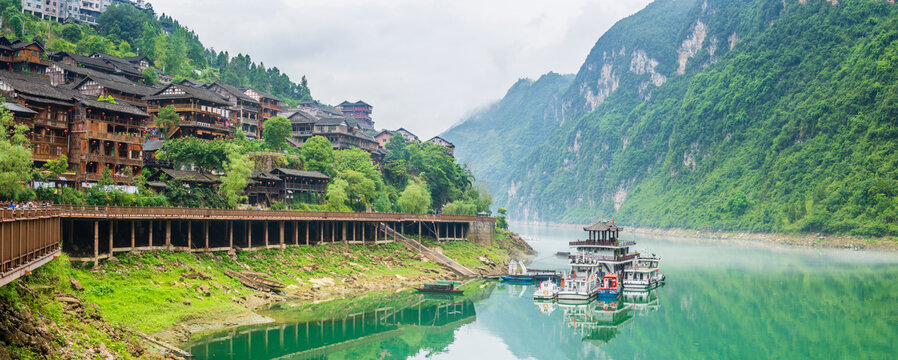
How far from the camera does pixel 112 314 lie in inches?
1660

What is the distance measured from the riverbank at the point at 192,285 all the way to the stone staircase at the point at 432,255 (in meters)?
2.50

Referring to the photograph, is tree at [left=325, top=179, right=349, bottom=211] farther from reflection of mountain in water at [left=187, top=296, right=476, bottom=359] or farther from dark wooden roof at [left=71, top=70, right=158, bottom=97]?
dark wooden roof at [left=71, top=70, right=158, bottom=97]

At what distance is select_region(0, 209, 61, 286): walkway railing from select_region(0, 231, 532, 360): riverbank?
5.67 feet

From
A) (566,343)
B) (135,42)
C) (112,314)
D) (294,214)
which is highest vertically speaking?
(135,42)

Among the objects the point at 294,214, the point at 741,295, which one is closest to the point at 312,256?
the point at 294,214

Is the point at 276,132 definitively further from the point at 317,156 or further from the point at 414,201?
the point at 414,201

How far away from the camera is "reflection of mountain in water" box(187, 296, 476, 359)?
44.4 meters

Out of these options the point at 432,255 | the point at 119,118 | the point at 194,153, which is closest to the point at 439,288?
the point at 432,255

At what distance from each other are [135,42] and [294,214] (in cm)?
10129

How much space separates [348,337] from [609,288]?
3418 centimetres

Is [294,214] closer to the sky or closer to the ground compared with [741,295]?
closer to the sky

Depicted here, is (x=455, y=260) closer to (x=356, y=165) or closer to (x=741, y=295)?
(x=356, y=165)

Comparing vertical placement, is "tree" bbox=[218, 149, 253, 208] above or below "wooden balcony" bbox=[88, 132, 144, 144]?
below

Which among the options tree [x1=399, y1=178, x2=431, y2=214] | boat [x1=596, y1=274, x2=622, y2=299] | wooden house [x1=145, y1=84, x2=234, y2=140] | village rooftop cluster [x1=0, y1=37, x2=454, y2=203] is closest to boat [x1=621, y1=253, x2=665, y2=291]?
boat [x1=596, y1=274, x2=622, y2=299]
